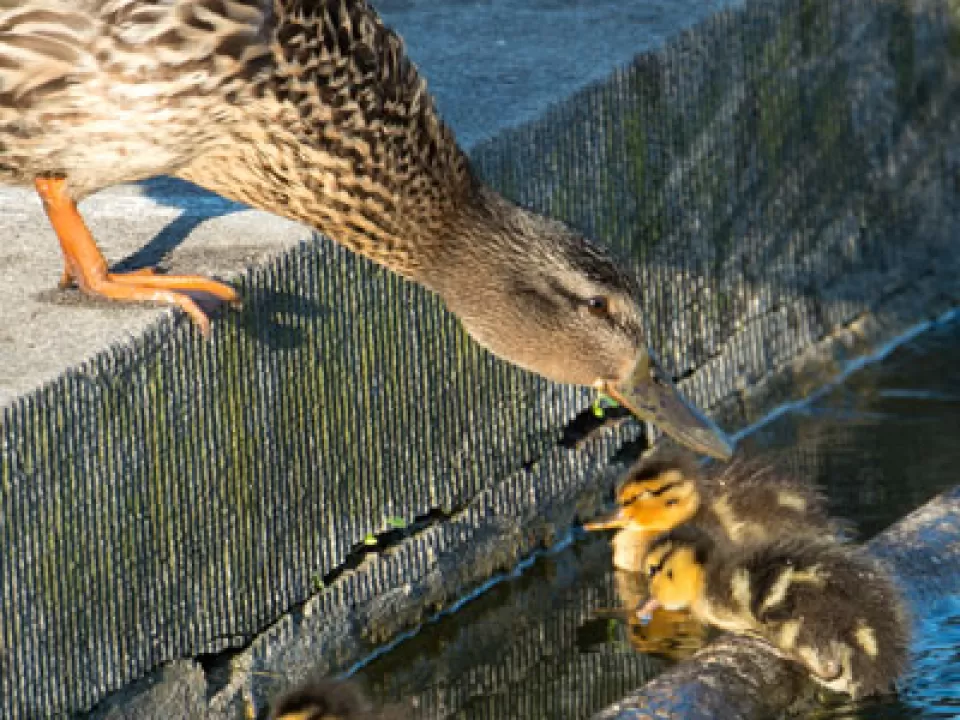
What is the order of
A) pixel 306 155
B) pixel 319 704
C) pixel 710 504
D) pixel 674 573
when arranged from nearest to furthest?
pixel 319 704 < pixel 306 155 < pixel 674 573 < pixel 710 504

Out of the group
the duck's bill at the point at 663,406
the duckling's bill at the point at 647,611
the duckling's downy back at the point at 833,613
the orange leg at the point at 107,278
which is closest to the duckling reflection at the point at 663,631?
the duckling's bill at the point at 647,611

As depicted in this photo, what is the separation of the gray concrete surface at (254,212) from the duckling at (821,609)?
1.14 m

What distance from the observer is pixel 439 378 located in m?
5.29

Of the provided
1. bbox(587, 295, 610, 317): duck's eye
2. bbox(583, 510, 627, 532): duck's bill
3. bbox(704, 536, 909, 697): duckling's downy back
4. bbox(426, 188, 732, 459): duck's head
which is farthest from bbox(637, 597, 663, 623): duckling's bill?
bbox(587, 295, 610, 317): duck's eye

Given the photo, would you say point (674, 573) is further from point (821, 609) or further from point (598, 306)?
point (598, 306)

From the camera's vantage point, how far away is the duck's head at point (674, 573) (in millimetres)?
5160

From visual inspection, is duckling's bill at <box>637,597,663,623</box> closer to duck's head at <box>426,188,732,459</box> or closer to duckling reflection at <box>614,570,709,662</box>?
duckling reflection at <box>614,570,709,662</box>

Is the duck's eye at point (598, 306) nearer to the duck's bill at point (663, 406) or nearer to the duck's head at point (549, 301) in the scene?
the duck's head at point (549, 301)

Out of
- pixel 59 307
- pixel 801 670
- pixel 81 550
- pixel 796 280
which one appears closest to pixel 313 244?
pixel 59 307

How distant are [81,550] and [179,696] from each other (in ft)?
1.48

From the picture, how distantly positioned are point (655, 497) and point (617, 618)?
11.4 inches

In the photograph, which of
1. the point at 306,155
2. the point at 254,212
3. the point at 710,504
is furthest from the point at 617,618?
the point at 306,155

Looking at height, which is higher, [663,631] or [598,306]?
[598,306]

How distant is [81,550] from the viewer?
432 cm
